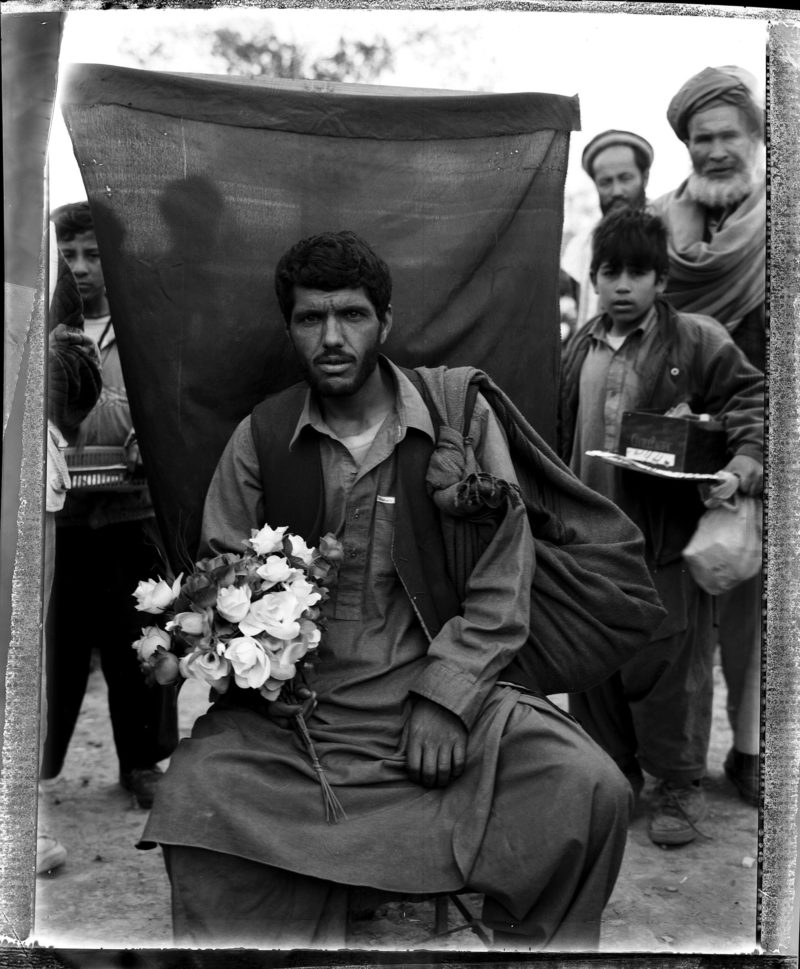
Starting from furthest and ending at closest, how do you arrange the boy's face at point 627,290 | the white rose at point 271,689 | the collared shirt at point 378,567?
the boy's face at point 627,290 < the collared shirt at point 378,567 < the white rose at point 271,689

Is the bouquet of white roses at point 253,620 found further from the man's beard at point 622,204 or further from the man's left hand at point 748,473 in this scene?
the man's beard at point 622,204

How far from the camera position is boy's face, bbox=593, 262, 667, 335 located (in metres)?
4.10

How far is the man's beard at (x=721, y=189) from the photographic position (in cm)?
407

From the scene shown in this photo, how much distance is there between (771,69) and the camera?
135 inches

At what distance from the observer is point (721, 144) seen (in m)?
3.95

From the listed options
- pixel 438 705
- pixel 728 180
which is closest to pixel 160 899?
pixel 438 705

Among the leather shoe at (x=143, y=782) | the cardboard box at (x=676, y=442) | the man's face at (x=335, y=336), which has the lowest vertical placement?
the leather shoe at (x=143, y=782)

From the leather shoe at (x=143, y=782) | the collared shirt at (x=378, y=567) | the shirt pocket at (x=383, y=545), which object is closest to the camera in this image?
the collared shirt at (x=378, y=567)

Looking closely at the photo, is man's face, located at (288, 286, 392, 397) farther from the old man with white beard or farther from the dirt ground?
the dirt ground

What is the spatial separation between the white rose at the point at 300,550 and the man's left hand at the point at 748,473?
1.51 m

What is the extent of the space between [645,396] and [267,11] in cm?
182

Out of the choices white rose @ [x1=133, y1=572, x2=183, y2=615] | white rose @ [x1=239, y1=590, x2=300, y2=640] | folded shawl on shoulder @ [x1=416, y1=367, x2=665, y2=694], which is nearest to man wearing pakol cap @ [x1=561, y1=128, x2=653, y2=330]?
folded shawl on shoulder @ [x1=416, y1=367, x2=665, y2=694]

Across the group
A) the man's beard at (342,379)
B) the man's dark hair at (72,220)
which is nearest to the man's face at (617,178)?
the man's beard at (342,379)

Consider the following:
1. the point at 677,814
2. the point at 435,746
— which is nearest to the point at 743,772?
the point at 677,814
